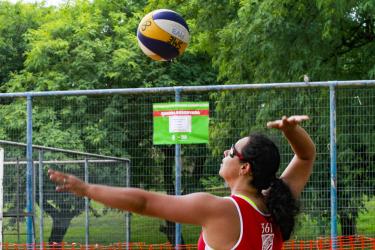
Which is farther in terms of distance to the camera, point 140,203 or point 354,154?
point 354,154

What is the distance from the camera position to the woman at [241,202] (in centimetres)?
275

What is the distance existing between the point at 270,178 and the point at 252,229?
0.28 meters

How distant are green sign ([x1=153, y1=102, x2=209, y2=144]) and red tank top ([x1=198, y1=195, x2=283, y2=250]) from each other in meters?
5.04

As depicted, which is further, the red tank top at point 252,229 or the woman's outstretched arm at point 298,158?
the woman's outstretched arm at point 298,158

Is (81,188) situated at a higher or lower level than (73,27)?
lower

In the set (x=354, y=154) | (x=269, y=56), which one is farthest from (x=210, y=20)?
(x=354, y=154)

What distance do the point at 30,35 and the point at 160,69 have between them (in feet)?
15.4

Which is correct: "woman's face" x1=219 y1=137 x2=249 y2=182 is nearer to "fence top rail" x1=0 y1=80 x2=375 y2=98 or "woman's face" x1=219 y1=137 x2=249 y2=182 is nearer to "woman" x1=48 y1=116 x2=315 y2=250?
"woman" x1=48 y1=116 x2=315 y2=250

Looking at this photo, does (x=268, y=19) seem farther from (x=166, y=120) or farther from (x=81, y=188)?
(x=81, y=188)

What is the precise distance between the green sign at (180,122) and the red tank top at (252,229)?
504cm

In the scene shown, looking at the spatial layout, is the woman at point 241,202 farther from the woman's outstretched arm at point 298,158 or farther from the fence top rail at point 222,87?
the fence top rail at point 222,87

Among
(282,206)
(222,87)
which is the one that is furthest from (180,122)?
(282,206)

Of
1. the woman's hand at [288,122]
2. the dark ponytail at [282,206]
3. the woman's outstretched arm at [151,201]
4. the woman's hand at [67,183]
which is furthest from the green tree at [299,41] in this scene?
the woman's hand at [67,183]

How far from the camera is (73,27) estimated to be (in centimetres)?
2111
